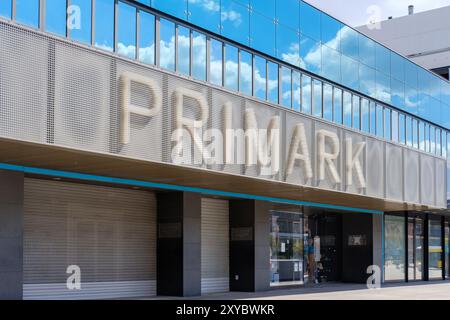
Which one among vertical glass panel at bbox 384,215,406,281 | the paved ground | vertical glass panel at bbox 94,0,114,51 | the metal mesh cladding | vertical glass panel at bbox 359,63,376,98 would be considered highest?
vertical glass panel at bbox 359,63,376,98

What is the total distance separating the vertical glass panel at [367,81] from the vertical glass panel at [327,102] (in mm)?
2789

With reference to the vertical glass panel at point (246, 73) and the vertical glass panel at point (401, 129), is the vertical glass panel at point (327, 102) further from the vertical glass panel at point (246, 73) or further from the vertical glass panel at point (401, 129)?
the vertical glass panel at point (401, 129)

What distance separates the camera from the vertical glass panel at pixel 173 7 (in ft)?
66.4

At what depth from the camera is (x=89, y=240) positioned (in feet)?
70.3

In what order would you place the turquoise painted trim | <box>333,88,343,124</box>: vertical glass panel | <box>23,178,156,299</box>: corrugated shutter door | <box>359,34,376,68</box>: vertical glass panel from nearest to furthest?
the turquoise painted trim
<box>23,178,156,299</box>: corrugated shutter door
<box>333,88,343,124</box>: vertical glass panel
<box>359,34,376,68</box>: vertical glass panel

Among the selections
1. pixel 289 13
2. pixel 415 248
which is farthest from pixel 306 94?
pixel 415 248

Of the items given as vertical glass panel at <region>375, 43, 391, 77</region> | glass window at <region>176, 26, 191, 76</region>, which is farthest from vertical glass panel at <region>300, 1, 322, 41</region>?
glass window at <region>176, 26, 191, 76</region>

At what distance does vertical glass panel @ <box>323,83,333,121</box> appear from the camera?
2825cm

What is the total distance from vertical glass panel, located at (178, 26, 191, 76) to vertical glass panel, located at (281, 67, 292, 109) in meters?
5.34

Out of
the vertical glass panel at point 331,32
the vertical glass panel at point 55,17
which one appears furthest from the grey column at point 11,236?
the vertical glass panel at point 331,32

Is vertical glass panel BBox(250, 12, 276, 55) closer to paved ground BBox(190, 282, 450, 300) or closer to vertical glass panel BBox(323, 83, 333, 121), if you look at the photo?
vertical glass panel BBox(323, 83, 333, 121)

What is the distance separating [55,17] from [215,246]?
11766 millimetres

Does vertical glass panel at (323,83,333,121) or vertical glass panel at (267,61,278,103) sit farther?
vertical glass panel at (323,83,333,121)

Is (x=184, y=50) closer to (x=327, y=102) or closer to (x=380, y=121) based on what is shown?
(x=327, y=102)
